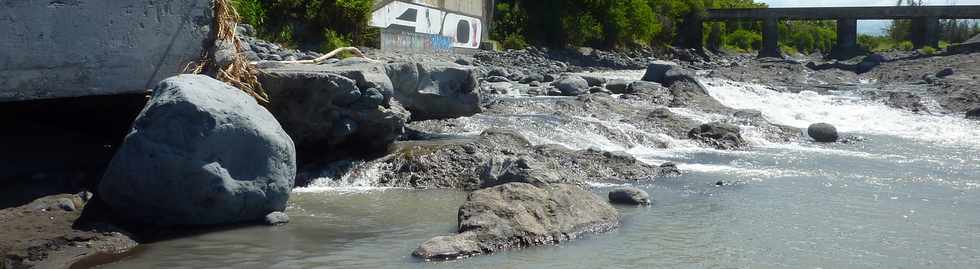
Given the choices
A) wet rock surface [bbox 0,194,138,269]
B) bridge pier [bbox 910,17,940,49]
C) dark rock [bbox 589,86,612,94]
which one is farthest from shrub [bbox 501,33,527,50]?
wet rock surface [bbox 0,194,138,269]

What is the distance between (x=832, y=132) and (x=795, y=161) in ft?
10.9

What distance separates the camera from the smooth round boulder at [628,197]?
370 inches

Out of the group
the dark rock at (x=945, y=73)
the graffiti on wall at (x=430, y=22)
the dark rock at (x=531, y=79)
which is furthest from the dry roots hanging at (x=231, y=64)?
the dark rock at (x=945, y=73)

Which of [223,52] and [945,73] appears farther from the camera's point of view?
[945,73]

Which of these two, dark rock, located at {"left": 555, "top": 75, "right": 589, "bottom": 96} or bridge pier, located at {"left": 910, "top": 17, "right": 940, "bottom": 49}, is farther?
bridge pier, located at {"left": 910, "top": 17, "right": 940, "bottom": 49}

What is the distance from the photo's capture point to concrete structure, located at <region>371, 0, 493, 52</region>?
1086 inches

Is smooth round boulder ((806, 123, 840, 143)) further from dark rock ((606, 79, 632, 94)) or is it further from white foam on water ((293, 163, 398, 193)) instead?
white foam on water ((293, 163, 398, 193))

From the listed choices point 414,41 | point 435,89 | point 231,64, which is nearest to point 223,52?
point 231,64

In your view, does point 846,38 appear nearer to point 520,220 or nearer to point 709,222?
point 709,222

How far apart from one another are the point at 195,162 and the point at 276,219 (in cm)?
86

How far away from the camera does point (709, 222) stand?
8.73m

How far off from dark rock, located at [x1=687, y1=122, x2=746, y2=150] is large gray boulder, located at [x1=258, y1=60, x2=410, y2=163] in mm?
5760

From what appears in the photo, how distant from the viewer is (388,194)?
9.80m

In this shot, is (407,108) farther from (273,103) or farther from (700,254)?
(700,254)
